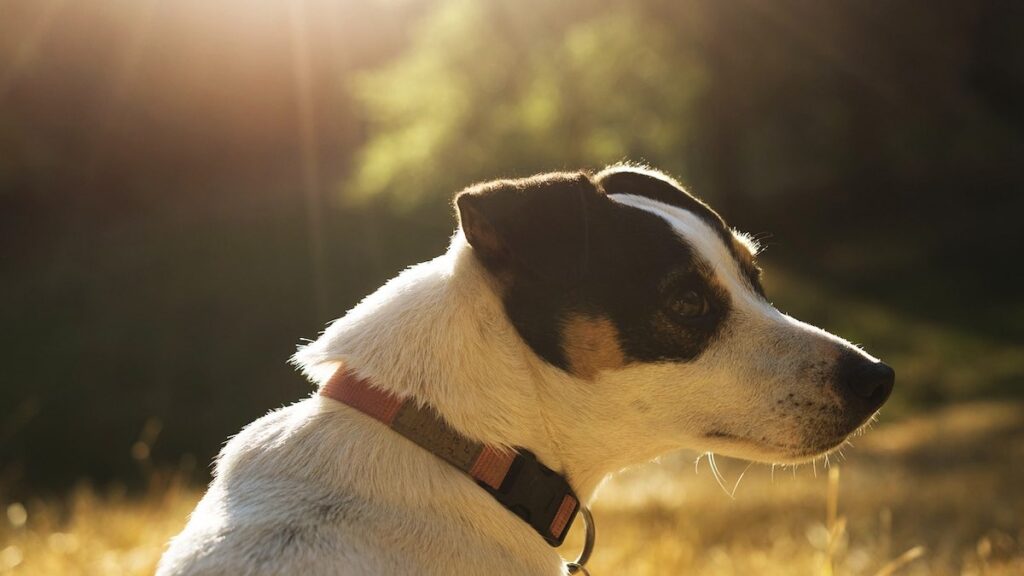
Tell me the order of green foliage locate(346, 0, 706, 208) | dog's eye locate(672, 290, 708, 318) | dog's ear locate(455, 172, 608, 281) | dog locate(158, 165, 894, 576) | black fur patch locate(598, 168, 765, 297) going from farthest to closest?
green foliage locate(346, 0, 706, 208) → black fur patch locate(598, 168, 765, 297) → dog's eye locate(672, 290, 708, 318) → dog's ear locate(455, 172, 608, 281) → dog locate(158, 165, 894, 576)

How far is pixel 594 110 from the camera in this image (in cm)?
2234

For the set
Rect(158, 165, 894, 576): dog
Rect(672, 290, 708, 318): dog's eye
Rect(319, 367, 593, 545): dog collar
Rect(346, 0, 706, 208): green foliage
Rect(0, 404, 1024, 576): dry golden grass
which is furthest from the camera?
Rect(346, 0, 706, 208): green foliage

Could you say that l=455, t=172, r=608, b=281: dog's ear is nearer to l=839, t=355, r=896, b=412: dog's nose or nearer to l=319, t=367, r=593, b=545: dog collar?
l=319, t=367, r=593, b=545: dog collar

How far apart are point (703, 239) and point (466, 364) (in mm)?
948

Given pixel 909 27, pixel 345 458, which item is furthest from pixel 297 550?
pixel 909 27

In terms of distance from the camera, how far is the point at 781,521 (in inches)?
302

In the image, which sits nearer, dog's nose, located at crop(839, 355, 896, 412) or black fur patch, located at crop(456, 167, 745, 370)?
black fur patch, located at crop(456, 167, 745, 370)

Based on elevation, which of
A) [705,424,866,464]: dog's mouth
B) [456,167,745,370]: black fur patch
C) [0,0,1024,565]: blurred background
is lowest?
[0,0,1024,565]: blurred background

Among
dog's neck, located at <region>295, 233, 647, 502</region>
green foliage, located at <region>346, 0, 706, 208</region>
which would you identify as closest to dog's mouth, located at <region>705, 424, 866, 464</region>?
dog's neck, located at <region>295, 233, 647, 502</region>

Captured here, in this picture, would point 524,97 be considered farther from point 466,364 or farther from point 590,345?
point 466,364

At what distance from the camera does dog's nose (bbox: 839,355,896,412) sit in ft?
10.7

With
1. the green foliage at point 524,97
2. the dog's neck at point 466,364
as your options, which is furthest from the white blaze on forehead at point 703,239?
the green foliage at point 524,97

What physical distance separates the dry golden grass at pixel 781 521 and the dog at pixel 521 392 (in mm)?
509

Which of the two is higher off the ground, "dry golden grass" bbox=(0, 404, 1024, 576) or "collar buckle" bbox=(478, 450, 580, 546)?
"collar buckle" bbox=(478, 450, 580, 546)
